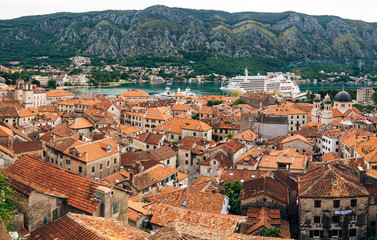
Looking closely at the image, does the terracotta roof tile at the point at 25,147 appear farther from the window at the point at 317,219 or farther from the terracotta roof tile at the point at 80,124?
the window at the point at 317,219

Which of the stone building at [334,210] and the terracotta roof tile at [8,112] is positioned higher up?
the terracotta roof tile at [8,112]

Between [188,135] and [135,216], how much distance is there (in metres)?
34.9

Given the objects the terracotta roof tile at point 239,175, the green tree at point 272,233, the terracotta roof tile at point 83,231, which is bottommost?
the green tree at point 272,233

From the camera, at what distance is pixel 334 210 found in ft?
78.4

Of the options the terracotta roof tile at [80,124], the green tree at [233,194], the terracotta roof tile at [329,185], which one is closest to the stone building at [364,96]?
the terracotta roof tile at [80,124]

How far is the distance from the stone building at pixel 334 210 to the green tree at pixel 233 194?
437cm

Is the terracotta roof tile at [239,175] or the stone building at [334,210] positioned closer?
the stone building at [334,210]

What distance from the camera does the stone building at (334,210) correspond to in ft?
78.2

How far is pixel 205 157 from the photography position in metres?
41.7

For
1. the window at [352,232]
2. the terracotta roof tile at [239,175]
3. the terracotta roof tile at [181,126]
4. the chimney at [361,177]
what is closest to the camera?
the window at [352,232]

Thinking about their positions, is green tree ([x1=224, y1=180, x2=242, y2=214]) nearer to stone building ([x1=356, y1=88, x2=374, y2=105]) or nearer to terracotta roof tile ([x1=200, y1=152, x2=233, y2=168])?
terracotta roof tile ([x1=200, y1=152, x2=233, y2=168])

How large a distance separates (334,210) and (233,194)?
7080 millimetres

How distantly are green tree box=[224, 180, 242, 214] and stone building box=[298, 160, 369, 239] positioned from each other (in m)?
4.37

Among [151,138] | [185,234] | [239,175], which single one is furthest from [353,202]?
[151,138]
